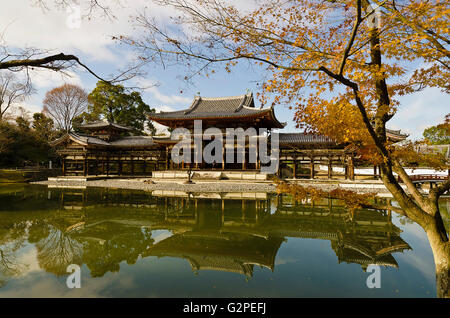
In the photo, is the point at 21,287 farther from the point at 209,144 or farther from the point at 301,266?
the point at 209,144

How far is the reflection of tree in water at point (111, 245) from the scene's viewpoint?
529 cm

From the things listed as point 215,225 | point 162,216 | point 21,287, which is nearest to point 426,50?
point 215,225

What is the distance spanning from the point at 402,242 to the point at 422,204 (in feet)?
12.9

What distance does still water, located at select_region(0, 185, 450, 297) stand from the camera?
429 centimetres

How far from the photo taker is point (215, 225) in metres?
8.68

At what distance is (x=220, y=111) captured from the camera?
90.1ft

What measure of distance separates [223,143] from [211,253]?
19.4m

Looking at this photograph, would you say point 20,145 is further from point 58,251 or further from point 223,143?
point 58,251
